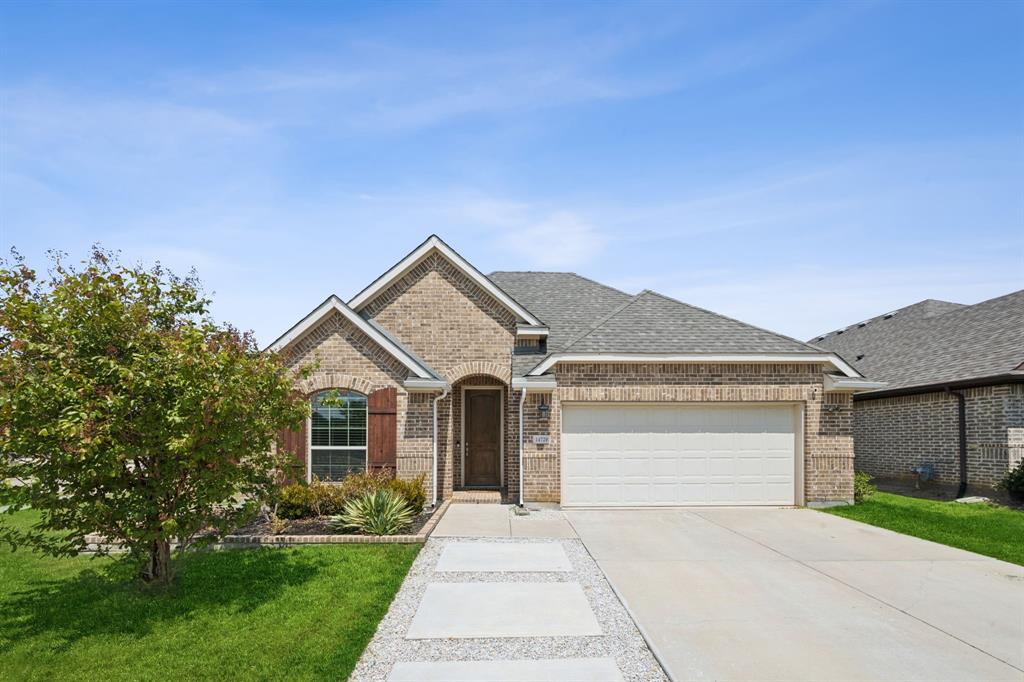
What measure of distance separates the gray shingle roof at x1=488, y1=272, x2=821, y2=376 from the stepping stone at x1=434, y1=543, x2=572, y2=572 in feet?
16.3

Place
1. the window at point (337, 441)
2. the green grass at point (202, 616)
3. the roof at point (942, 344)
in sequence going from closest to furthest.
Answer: the green grass at point (202, 616)
the window at point (337, 441)
the roof at point (942, 344)

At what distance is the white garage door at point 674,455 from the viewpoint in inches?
554

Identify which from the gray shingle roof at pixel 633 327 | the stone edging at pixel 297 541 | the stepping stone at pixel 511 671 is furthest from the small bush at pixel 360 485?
the stepping stone at pixel 511 671

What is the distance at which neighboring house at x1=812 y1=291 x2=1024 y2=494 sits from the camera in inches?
587

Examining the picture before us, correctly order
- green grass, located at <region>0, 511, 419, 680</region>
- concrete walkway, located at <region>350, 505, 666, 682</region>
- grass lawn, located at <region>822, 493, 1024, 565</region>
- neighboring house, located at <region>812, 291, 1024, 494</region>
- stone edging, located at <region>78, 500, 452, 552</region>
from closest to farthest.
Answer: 1. concrete walkway, located at <region>350, 505, 666, 682</region>
2. green grass, located at <region>0, 511, 419, 680</region>
3. stone edging, located at <region>78, 500, 452, 552</region>
4. grass lawn, located at <region>822, 493, 1024, 565</region>
5. neighboring house, located at <region>812, 291, 1024, 494</region>

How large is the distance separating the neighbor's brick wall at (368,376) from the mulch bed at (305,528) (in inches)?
60.7

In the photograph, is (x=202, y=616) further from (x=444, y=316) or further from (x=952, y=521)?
(x=952, y=521)

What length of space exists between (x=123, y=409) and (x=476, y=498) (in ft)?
31.1

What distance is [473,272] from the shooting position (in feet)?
52.4

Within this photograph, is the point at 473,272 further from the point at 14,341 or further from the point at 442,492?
the point at 14,341

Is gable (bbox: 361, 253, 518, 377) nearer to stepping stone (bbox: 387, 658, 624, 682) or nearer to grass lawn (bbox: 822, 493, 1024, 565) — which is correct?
grass lawn (bbox: 822, 493, 1024, 565)

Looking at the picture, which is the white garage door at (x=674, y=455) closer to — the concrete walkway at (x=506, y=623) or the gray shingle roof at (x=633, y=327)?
the gray shingle roof at (x=633, y=327)

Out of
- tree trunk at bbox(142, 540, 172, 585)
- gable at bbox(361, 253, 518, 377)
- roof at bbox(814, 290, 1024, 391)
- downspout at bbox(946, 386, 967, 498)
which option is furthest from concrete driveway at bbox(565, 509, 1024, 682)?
roof at bbox(814, 290, 1024, 391)

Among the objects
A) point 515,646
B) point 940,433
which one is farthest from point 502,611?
point 940,433
